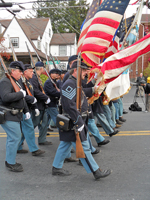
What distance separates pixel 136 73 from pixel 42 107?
33.7 m

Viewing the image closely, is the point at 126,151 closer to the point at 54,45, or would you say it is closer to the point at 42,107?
the point at 42,107

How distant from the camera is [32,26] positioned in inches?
1190

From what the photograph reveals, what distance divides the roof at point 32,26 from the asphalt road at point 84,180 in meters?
24.0

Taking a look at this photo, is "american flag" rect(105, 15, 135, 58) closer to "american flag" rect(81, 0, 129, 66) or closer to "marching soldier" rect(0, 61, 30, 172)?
"american flag" rect(81, 0, 129, 66)

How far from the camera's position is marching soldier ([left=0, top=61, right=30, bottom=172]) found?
410 centimetres

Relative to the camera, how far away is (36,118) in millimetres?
5691

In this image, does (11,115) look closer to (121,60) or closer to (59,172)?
(59,172)

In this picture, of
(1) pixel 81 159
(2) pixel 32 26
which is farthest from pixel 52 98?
(2) pixel 32 26

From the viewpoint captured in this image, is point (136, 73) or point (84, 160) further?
point (136, 73)

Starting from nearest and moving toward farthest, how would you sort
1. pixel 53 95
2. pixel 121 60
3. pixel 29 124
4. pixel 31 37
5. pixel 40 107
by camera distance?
pixel 121 60 < pixel 29 124 < pixel 40 107 < pixel 53 95 < pixel 31 37

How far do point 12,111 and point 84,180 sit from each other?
1689 millimetres

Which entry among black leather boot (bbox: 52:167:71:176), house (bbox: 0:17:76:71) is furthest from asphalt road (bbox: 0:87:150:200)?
house (bbox: 0:17:76:71)

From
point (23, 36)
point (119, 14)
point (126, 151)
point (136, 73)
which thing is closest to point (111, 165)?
point (126, 151)

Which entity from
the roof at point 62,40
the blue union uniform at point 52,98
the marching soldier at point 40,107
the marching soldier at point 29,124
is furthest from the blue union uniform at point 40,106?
the roof at point 62,40
